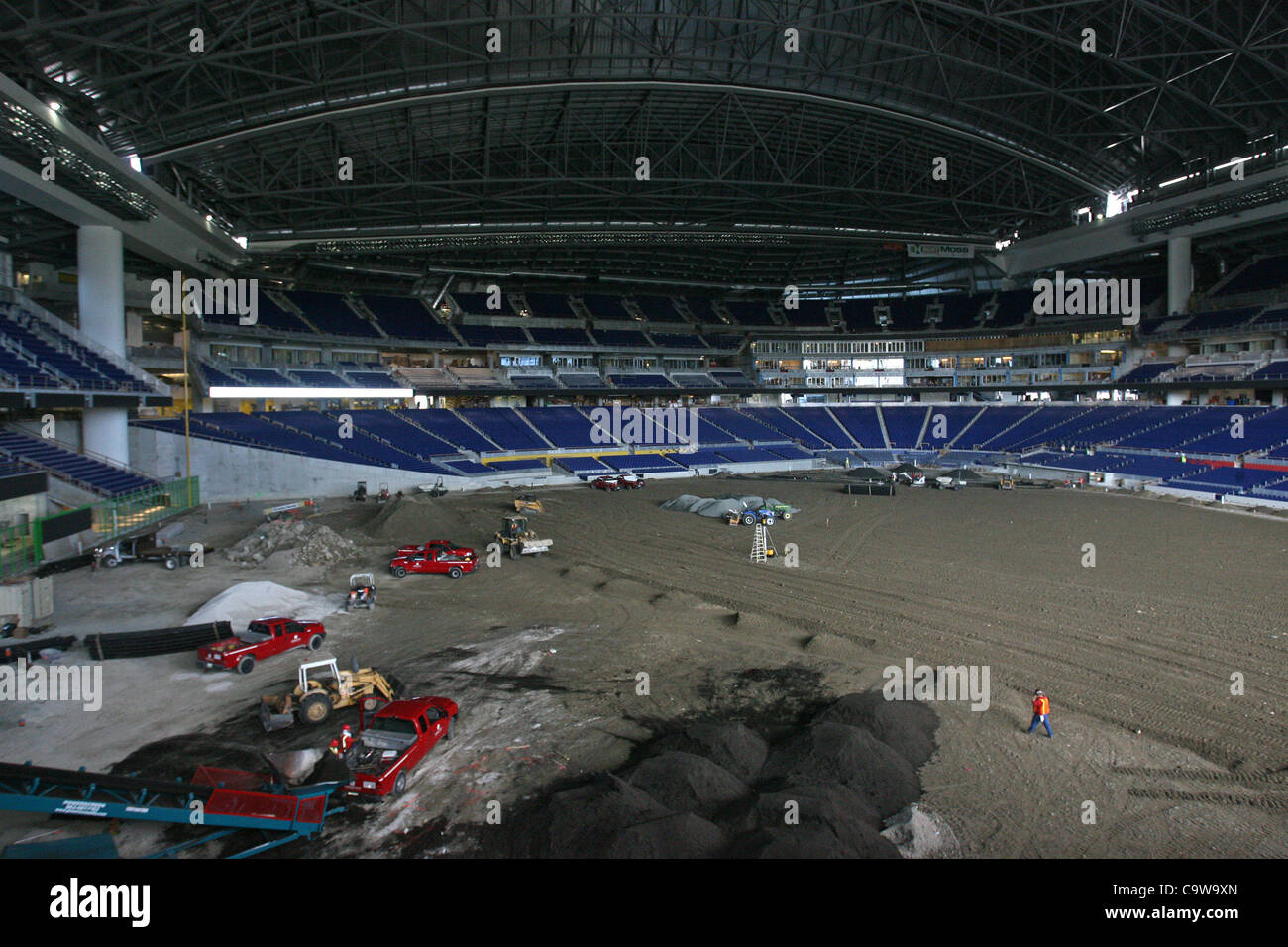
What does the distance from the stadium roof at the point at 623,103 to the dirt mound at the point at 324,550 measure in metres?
18.3

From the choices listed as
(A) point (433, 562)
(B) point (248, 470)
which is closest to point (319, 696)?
(A) point (433, 562)

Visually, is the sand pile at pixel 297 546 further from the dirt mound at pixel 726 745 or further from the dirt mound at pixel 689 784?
the dirt mound at pixel 689 784

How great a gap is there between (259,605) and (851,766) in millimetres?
15339

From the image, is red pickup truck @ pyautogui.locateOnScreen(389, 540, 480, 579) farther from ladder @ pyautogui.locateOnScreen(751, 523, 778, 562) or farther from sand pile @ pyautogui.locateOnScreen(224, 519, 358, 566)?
ladder @ pyautogui.locateOnScreen(751, 523, 778, 562)

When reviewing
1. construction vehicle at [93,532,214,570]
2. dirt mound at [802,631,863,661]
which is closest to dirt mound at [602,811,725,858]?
dirt mound at [802,631,863,661]

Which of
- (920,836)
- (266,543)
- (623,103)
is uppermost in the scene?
(623,103)

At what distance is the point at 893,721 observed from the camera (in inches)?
406

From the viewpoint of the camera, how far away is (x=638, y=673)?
13109mm

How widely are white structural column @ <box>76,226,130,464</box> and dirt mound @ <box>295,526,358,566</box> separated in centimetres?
1412

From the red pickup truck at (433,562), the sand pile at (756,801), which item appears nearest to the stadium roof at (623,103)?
the red pickup truck at (433,562)

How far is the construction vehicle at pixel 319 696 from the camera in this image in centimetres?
1120

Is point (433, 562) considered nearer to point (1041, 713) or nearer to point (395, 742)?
point (395, 742)
